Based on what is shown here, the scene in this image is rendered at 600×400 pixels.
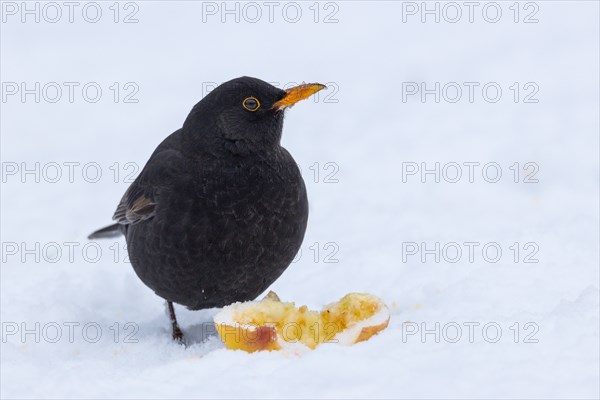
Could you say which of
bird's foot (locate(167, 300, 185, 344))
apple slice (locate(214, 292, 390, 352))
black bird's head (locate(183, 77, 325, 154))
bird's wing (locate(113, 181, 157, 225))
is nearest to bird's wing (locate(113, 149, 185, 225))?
bird's wing (locate(113, 181, 157, 225))

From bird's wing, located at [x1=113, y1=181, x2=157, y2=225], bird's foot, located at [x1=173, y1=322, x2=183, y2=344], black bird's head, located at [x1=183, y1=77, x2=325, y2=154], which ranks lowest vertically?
bird's foot, located at [x1=173, y1=322, x2=183, y2=344]

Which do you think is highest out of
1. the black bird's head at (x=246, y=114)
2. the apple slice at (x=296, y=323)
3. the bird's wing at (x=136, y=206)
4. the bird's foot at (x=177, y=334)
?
the black bird's head at (x=246, y=114)

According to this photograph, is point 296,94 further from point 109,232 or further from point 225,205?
point 109,232

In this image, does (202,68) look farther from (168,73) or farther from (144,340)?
(144,340)

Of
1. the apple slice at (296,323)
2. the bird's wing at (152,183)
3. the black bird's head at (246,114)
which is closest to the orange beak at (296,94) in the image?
the black bird's head at (246,114)

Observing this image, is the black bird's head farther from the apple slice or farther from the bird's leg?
the bird's leg

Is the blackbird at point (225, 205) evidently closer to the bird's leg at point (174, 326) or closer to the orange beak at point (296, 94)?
the orange beak at point (296, 94)

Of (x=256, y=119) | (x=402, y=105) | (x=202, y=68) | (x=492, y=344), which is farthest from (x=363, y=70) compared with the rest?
(x=492, y=344)
